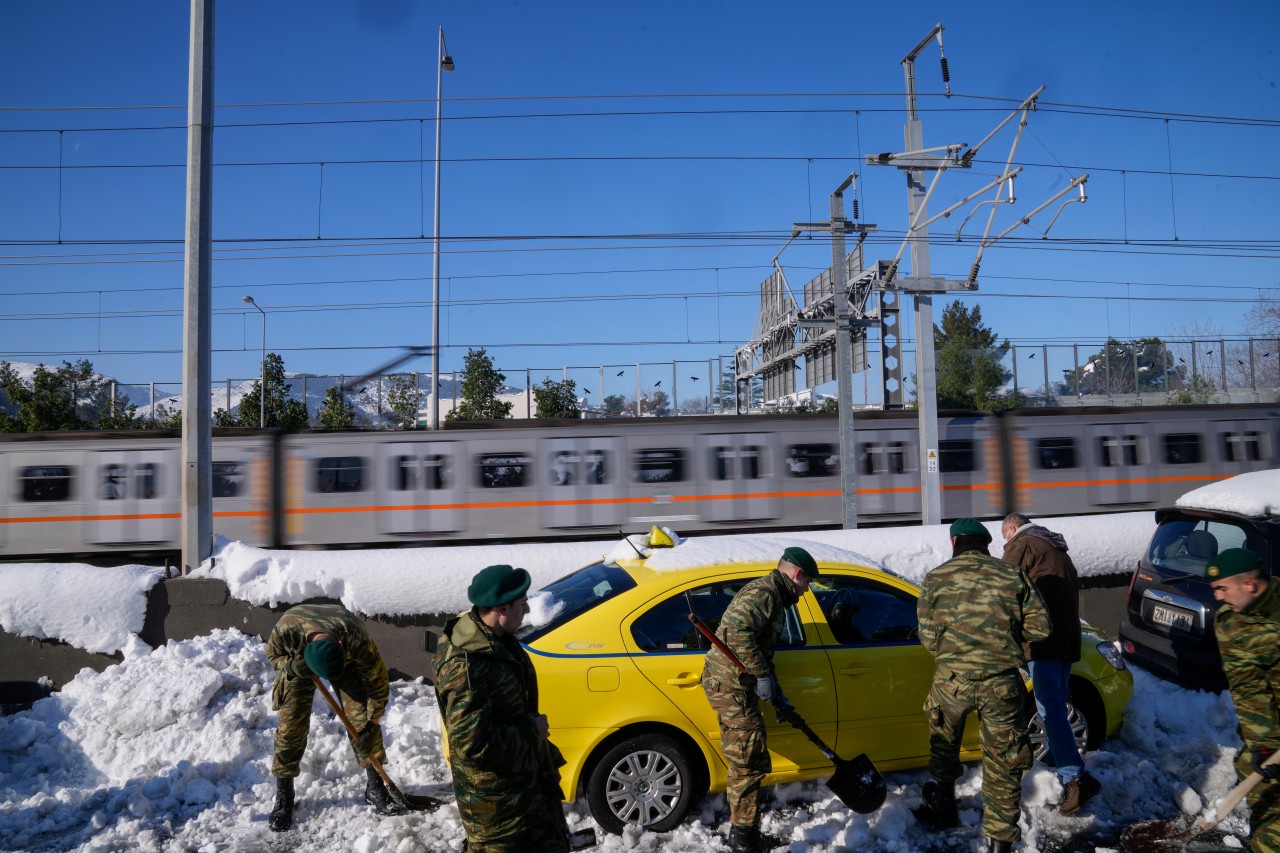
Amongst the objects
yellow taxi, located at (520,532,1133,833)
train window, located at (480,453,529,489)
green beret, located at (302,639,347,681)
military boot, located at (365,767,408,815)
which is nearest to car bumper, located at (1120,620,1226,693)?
yellow taxi, located at (520,532,1133,833)

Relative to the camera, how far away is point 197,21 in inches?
309

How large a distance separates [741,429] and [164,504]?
12112mm

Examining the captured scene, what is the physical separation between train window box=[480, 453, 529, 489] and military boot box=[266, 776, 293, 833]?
40.7 ft

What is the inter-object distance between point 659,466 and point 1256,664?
1398 centimetres

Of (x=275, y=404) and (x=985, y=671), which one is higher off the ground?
(x=275, y=404)

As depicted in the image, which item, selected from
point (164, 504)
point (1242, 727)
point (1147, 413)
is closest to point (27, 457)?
point (164, 504)

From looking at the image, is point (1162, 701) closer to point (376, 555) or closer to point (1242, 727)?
point (1242, 727)

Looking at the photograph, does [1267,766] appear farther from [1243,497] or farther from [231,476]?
[231,476]

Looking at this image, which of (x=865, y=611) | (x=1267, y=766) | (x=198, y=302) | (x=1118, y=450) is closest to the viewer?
(x=1267, y=766)

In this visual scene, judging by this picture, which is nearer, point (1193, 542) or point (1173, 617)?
point (1173, 617)

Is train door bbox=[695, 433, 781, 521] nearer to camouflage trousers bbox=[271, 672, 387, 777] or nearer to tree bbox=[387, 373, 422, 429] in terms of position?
camouflage trousers bbox=[271, 672, 387, 777]

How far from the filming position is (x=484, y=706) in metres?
2.88

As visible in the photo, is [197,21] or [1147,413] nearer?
[197,21]

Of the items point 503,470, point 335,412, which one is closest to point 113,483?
point 503,470
